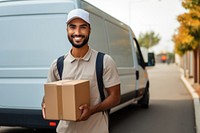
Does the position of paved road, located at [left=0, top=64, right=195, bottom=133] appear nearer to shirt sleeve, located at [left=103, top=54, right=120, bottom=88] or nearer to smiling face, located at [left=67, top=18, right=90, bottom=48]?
shirt sleeve, located at [left=103, top=54, right=120, bottom=88]

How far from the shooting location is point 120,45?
6.79 metres

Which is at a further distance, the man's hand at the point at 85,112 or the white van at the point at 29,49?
the white van at the point at 29,49

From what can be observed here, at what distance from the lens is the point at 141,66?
8.78 meters

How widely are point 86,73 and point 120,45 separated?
4578 millimetres

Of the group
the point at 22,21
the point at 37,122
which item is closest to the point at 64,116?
the point at 37,122

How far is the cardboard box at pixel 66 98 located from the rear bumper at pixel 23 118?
2318 millimetres

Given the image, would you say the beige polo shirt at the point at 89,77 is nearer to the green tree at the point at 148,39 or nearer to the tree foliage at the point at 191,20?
the tree foliage at the point at 191,20

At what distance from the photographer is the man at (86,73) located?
2234 mm

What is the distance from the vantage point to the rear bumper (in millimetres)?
4539

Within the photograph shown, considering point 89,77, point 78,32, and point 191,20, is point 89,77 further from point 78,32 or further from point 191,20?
point 191,20

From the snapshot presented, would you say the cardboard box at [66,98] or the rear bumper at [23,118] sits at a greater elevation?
the cardboard box at [66,98]

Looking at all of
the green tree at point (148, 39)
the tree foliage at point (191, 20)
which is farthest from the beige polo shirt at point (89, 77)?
the green tree at point (148, 39)

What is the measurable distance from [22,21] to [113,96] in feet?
9.56

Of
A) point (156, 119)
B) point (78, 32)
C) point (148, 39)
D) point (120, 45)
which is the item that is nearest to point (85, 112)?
point (78, 32)
